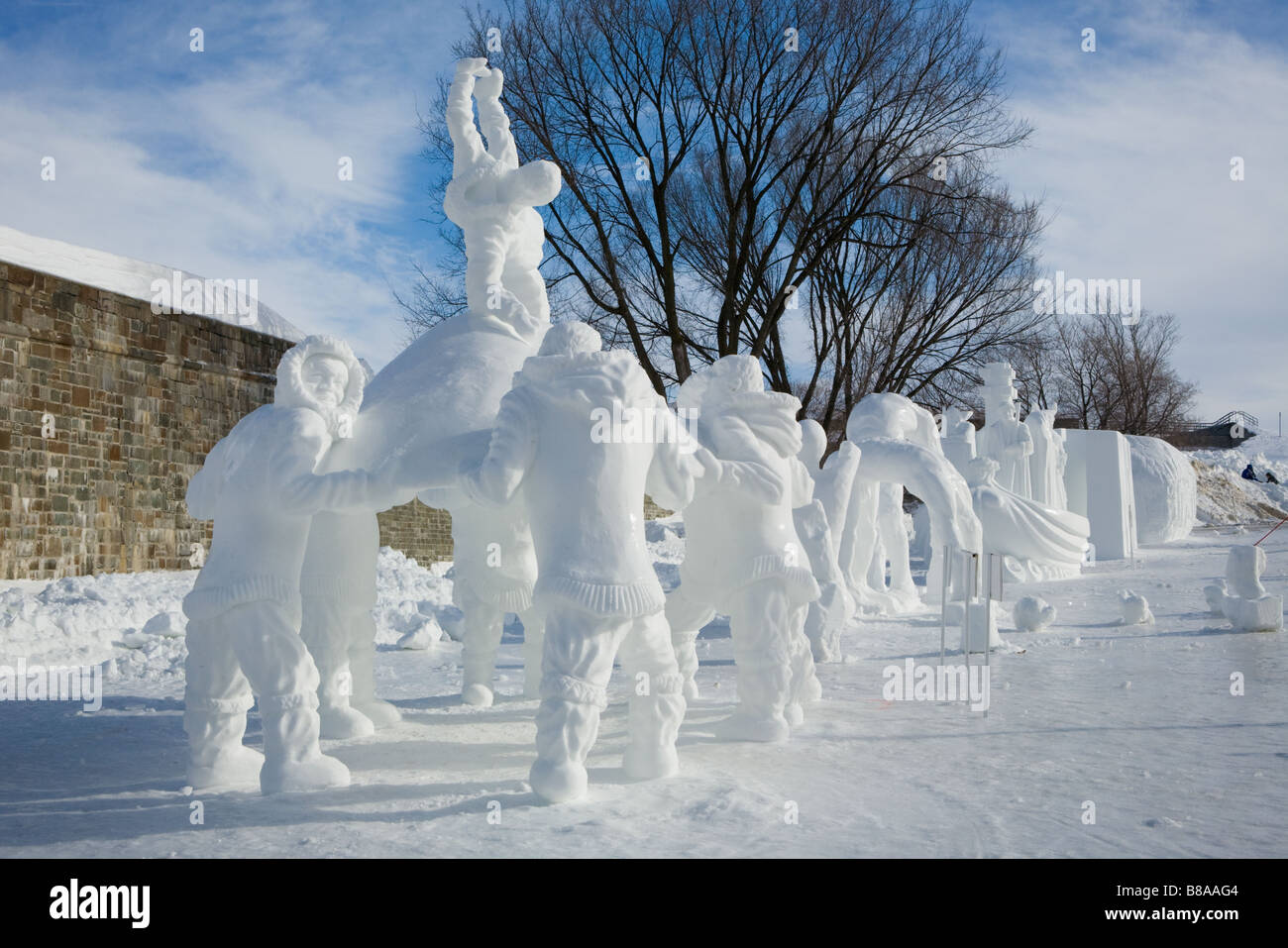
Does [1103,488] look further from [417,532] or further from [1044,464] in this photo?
[417,532]

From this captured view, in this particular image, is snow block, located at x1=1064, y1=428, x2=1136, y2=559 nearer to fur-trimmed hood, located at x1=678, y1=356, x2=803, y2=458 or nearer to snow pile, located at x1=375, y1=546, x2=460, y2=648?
snow pile, located at x1=375, y1=546, x2=460, y2=648

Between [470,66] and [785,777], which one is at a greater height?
[470,66]

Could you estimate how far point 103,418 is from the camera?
11750 millimetres

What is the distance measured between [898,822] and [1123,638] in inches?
215

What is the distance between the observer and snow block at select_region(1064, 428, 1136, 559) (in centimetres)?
1661

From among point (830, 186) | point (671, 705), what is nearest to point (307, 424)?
point (671, 705)

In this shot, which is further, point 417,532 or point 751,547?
point 417,532

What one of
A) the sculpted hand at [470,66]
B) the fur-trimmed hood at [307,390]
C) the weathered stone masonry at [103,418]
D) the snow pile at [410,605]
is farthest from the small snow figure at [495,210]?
the weathered stone masonry at [103,418]

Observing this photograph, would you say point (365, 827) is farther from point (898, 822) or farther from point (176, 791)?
point (898, 822)

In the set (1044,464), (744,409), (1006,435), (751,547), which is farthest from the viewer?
(1044,464)

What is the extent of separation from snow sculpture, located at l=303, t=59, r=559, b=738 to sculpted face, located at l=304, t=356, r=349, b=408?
240 mm

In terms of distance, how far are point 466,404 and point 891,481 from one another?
6.36m

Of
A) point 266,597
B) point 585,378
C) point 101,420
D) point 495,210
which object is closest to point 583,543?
point 585,378

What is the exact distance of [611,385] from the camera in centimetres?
396
